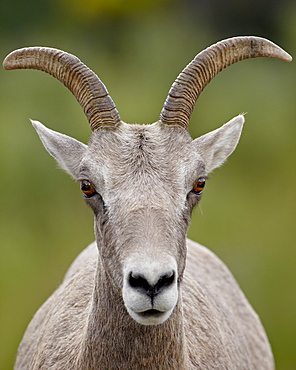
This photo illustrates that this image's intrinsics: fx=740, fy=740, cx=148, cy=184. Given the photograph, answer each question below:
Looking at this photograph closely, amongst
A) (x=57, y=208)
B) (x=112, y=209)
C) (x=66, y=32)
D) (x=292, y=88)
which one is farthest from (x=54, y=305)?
(x=66, y=32)

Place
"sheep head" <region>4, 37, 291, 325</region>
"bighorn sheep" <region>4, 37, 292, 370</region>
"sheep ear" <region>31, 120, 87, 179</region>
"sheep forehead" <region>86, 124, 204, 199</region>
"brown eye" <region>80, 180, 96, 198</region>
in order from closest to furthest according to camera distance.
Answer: "sheep head" <region>4, 37, 291, 325</region>
"bighorn sheep" <region>4, 37, 292, 370</region>
"sheep forehead" <region>86, 124, 204, 199</region>
"brown eye" <region>80, 180, 96, 198</region>
"sheep ear" <region>31, 120, 87, 179</region>

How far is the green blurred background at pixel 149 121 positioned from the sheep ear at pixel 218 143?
24.7ft

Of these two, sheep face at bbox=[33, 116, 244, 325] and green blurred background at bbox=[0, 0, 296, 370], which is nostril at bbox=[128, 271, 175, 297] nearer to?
sheep face at bbox=[33, 116, 244, 325]

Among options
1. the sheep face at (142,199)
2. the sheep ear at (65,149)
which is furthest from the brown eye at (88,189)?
the sheep ear at (65,149)

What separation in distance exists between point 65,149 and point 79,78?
0.64 meters

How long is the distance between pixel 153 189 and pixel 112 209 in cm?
35

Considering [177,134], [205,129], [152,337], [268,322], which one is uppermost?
[205,129]

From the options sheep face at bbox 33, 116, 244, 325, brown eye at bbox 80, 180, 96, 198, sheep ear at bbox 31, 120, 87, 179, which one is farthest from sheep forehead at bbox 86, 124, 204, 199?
sheep ear at bbox 31, 120, 87, 179

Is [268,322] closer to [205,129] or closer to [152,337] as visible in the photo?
[205,129]

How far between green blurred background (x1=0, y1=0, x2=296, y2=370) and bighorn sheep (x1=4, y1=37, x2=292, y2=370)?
710 cm

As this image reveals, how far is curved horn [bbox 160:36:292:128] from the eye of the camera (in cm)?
622

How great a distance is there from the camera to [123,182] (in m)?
5.64

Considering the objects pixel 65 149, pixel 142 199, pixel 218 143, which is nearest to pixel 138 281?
pixel 142 199

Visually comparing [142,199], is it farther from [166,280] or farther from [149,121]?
[149,121]
